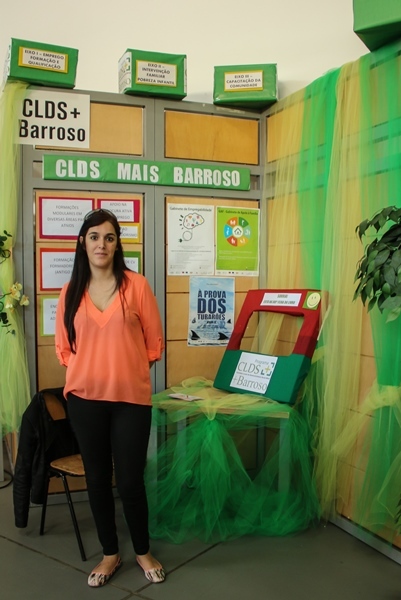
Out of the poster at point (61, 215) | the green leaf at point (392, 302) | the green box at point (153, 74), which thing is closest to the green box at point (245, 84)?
the green box at point (153, 74)

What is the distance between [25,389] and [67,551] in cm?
92

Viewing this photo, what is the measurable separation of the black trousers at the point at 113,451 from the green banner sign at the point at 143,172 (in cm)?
145

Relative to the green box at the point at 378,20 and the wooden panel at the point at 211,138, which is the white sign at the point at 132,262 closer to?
the wooden panel at the point at 211,138

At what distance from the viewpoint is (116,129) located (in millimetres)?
3502

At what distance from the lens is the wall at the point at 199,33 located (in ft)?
11.9

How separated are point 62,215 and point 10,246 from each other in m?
0.35

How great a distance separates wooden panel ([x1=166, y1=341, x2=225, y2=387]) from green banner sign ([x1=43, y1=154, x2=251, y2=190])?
1014mm

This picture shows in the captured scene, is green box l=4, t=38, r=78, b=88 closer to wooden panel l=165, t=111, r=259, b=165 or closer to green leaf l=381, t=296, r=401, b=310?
wooden panel l=165, t=111, r=259, b=165

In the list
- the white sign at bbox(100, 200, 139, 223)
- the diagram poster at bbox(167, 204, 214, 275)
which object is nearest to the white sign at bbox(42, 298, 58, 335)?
the white sign at bbox(100, 200, 139, 223)

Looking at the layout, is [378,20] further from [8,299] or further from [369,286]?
[8,299]

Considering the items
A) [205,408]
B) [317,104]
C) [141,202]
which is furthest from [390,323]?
[141,202]

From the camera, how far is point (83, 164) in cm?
341

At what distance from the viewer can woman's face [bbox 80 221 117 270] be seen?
2.60m

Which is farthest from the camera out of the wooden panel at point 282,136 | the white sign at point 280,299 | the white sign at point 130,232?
the white sign at point 130,232
